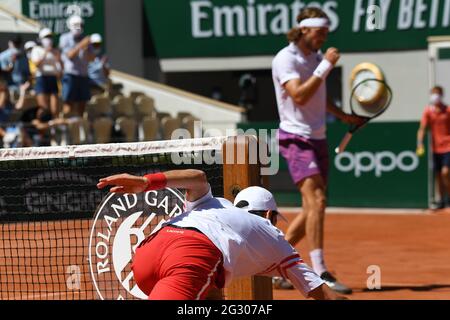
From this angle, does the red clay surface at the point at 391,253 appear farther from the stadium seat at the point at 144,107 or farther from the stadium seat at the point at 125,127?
the stadium seat at the point at 144,107

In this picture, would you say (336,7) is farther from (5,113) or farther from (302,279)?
(302,279)

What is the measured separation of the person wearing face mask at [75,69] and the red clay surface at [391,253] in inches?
157

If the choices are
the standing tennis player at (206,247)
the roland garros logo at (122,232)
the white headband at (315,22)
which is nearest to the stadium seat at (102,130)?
the white headband at (315,22)

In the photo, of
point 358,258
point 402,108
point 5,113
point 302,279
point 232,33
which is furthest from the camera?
point 232,33

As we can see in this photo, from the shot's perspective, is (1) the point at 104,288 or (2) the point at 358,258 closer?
(1) the point at 104,288

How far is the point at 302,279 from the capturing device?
5.79m

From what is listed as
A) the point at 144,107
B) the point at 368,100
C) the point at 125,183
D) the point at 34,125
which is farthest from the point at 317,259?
the point at 144,107

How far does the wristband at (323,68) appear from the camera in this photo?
28.8ft

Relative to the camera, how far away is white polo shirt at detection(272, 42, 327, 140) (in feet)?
30.0

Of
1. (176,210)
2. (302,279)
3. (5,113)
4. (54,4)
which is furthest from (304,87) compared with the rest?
(54,4)

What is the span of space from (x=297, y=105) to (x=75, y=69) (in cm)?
883

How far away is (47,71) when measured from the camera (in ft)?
57.0

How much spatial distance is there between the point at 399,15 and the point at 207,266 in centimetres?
1732

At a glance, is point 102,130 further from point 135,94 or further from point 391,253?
point 391,253
